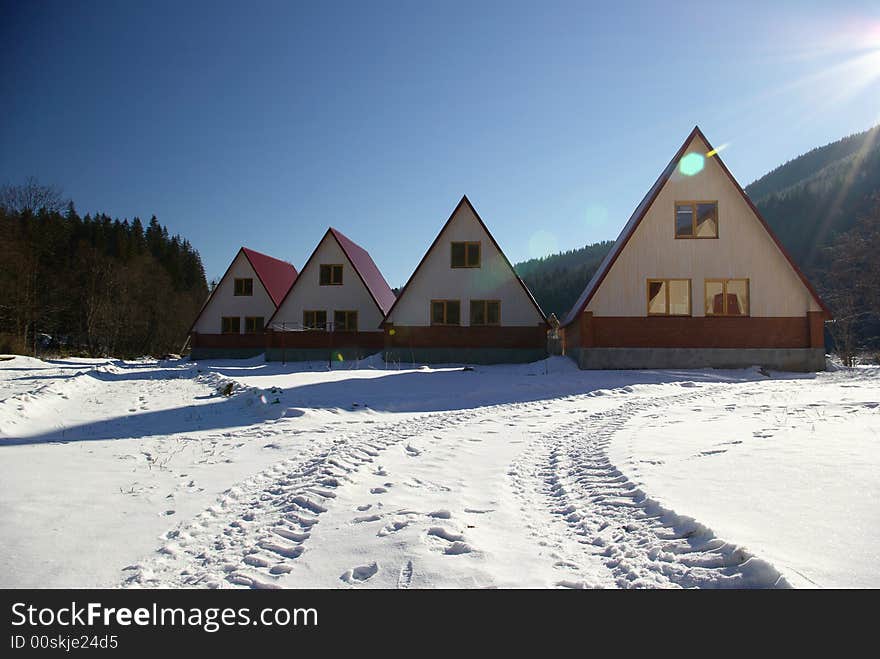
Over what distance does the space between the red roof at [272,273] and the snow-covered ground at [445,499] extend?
25590 millimetres

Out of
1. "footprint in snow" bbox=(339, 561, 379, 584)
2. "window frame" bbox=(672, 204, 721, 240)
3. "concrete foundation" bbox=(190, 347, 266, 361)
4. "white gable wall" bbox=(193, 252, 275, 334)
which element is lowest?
"footprint in snow" bbox=(339, 561, 379, 584)

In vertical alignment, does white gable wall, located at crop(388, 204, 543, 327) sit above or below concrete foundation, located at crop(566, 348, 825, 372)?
above

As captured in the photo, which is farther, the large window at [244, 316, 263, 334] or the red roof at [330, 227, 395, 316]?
the large window at [244, 316, 263, 334]

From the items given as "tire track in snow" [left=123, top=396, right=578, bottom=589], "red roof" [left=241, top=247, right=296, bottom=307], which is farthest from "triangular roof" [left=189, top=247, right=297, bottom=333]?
"tire track in snow" [left=123, top=396, right=578, bottom=589]

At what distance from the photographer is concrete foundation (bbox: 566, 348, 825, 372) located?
20.6 m

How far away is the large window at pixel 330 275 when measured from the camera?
98.8ft

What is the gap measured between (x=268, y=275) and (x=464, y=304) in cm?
1774

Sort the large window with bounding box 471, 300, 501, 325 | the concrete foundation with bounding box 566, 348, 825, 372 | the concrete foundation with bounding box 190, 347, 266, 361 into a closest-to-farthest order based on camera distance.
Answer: the concrete foundation with bounding box 566, 348, 825, 372 → the large window with bounding box 471, 300, 501, 325 → the concrete foundation with bounding box 190, 347, 266, 361

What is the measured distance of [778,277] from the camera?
20.9m

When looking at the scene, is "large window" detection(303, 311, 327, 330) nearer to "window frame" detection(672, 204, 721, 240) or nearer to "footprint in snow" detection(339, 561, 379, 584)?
"window frame" detection(672, 204, 721, 240)

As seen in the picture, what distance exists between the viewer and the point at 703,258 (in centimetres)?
2097

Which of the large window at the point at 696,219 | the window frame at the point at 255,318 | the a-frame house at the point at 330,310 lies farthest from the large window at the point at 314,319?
the large window at the point at 696,219

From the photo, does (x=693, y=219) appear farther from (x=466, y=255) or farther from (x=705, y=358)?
(x=466, y=255)
